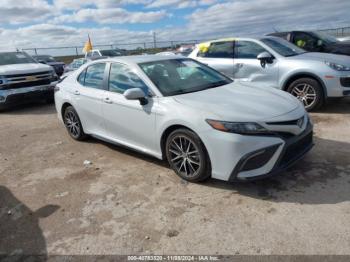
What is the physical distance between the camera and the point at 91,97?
5.42 meters

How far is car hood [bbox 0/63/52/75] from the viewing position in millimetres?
9367

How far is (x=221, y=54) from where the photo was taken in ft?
26.7

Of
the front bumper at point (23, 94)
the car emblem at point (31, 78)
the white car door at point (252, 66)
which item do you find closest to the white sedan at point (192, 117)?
the white car door at point (252, 66)

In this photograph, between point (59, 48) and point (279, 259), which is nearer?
point (279, 259)

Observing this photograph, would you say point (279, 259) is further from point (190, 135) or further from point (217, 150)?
point (190, 135)

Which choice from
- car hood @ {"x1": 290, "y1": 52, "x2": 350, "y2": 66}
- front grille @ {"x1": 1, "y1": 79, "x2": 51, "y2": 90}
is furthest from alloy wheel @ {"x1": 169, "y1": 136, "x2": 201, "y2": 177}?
front grille @ {"x1": 1, "y1": 79, "x2": 51, "y2": 90}

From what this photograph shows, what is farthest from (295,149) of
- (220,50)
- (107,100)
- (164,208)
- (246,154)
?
(220,50)

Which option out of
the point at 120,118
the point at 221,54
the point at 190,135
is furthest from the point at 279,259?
the point at 221,54

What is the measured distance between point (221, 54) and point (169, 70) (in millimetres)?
3560

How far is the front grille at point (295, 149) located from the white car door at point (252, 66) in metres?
3.29

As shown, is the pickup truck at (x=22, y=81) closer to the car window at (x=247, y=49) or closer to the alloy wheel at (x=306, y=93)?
the car window at (x=247, y=49)

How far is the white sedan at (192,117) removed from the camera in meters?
3.69

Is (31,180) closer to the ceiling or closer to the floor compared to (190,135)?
closer to the floor

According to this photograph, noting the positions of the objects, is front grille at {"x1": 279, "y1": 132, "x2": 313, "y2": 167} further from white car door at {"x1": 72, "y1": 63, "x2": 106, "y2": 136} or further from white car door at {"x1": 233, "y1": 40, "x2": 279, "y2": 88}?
white car door at {"x1": 233, "y1": 40, "x2": 279, "y2": 88}
